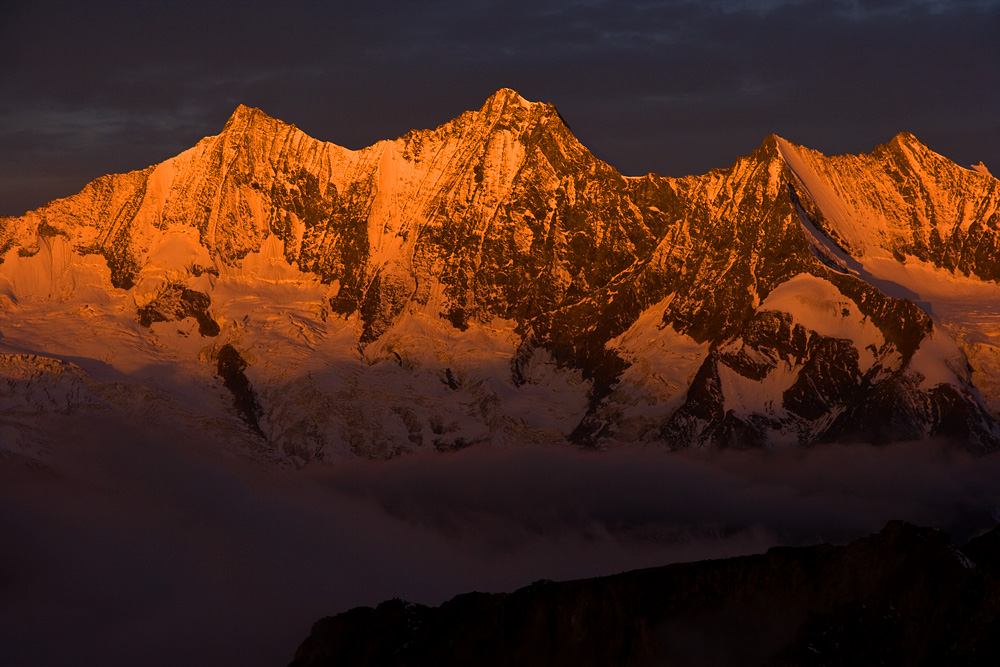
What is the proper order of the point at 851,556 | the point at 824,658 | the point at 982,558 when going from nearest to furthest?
the point at 824,658 < the point at 851,556 < the point at 982,558

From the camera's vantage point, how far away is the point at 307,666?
154 metres

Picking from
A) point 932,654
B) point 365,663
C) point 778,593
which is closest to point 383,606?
point 365,663

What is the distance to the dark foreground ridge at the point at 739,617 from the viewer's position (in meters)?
132

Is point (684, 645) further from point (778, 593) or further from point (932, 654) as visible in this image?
point (932, 654)

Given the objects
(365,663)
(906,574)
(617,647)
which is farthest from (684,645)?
(365,663)

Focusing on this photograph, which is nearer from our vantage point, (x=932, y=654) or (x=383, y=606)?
(x=932, y=654)

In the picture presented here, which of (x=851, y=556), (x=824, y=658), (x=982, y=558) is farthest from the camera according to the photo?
(x=982, y=558)

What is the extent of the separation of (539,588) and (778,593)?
64.1 ft

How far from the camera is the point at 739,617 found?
138250mm

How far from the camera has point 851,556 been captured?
139125mm

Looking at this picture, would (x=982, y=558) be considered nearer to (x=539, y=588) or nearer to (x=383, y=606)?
(x=539, y=588)

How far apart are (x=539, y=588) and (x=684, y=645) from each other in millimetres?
16620

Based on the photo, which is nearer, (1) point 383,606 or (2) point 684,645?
(2) point 684,645

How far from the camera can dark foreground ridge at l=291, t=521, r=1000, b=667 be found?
132m
